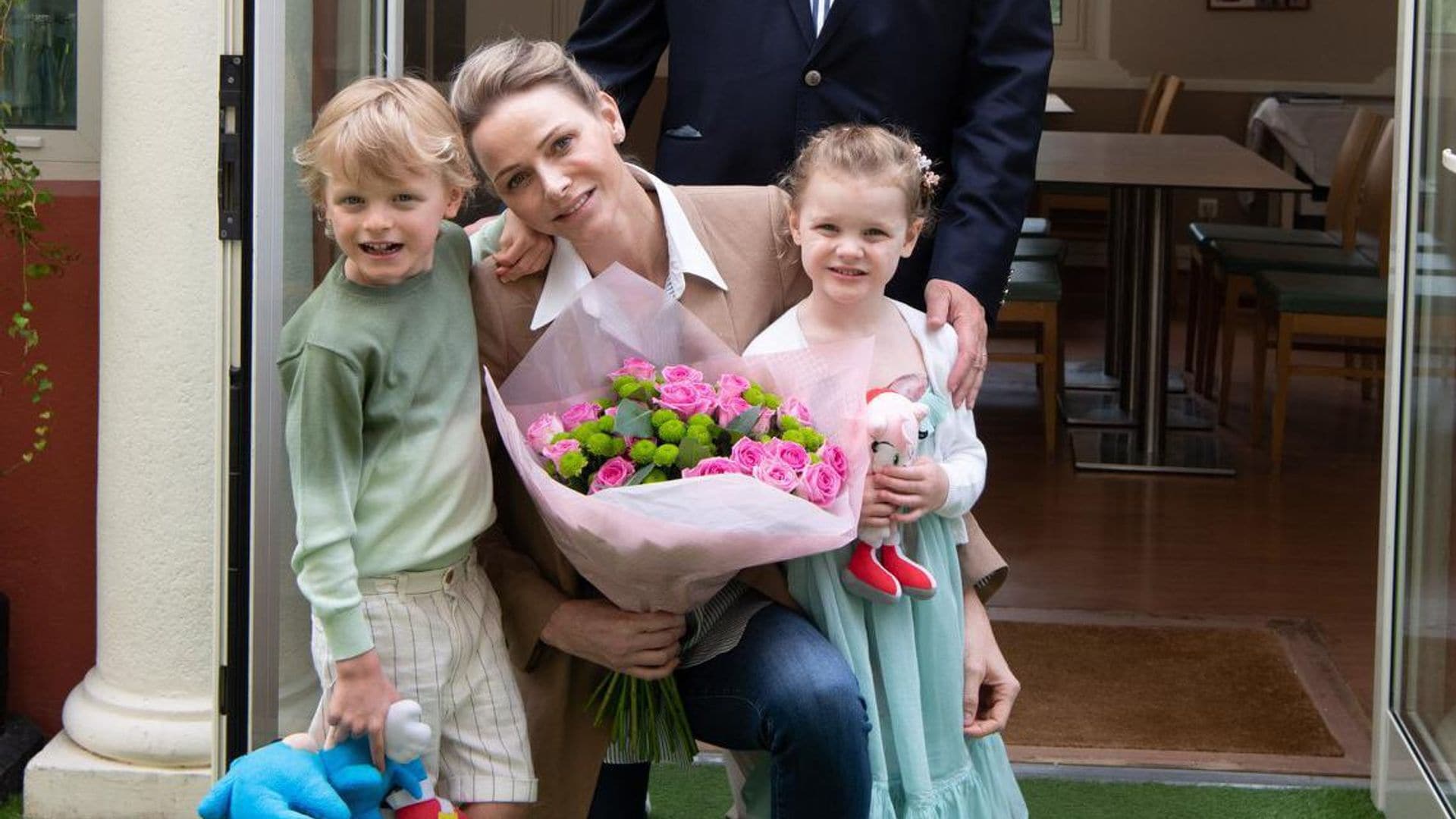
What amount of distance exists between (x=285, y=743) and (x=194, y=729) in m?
1.23

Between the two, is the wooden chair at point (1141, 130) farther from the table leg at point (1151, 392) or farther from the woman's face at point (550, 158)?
the woman's face at point (550, 158)

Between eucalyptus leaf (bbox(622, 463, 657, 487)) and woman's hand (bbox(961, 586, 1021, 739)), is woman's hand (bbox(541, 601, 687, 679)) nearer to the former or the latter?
eucalyptus leaf (bbox(622, 463, 657, 487))

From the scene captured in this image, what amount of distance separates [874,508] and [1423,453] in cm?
143

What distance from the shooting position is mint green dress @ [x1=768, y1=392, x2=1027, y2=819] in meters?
2.15

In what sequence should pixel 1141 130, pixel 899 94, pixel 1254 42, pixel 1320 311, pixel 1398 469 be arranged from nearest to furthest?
pixel 899 94 < pixel 1398 469 < pixel 1320 311 < pixel 1141 130 < pixel 1254 42

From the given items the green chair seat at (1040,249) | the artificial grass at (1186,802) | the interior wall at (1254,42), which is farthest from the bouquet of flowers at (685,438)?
the interior wall at (1254,42)

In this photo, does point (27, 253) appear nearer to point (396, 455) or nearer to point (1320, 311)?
point (396, 455)

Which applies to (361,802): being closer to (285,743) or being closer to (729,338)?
(285,743)

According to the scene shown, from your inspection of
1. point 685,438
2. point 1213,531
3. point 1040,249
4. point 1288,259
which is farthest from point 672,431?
point 1288,259

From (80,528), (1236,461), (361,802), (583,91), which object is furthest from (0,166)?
(1236,461)

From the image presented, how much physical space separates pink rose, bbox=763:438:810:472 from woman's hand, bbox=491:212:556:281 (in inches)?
15.5

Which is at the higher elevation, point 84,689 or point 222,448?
point 222,448

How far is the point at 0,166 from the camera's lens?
3.22m

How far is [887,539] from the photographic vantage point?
2125 millimetres
